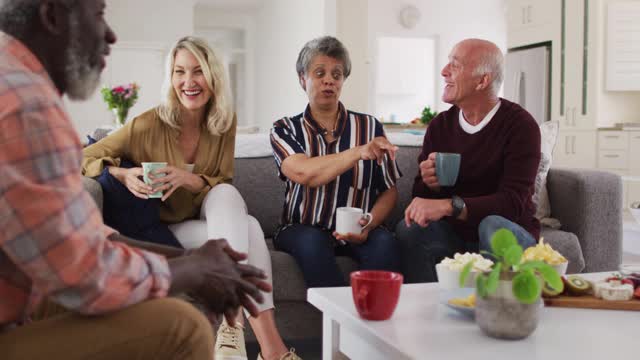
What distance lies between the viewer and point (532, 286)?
3.90 feet

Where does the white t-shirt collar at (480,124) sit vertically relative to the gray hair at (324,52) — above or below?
below

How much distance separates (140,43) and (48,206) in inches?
406

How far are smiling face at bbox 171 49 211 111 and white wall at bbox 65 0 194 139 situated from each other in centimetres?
849

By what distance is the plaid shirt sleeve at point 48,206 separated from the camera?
2.92 feet

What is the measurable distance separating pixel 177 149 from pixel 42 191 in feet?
4.98

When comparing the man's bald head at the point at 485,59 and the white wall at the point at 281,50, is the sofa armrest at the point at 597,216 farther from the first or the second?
the white wall at the point at 281,50

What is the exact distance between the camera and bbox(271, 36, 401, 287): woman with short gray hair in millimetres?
2334

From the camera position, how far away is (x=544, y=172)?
2.68 metres

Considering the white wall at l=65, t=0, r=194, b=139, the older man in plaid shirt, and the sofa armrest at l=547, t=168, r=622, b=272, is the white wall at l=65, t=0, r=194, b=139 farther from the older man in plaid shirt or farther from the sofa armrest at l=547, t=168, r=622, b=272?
the older man in plaid shirt

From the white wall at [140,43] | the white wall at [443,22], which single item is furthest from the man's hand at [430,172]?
the white wall at [140,43]

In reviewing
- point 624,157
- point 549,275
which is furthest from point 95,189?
point 624,157

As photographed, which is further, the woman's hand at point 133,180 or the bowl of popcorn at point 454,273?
the woman's hand at point 133,180

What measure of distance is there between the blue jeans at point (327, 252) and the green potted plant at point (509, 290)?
40.0 inches

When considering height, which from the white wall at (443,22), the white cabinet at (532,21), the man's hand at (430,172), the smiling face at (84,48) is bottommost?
the man's hand at (430,172)
